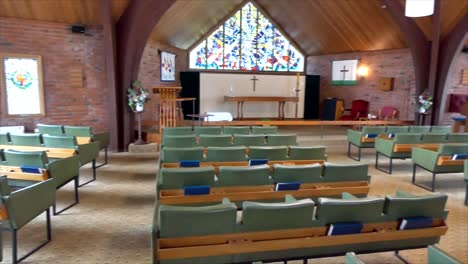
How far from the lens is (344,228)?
2.58m

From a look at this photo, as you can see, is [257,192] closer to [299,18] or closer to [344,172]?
[344,172]

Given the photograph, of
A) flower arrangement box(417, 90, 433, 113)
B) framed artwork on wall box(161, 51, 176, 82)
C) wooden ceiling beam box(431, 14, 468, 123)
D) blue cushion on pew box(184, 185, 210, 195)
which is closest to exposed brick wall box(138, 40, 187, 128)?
framed artwork on wall box(161, 51, 176, 82)

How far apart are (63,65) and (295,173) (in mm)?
6700

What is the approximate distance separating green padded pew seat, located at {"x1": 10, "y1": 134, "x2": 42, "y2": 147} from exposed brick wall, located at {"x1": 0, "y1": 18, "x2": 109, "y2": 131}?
2.50 meters

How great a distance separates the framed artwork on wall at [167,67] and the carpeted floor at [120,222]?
15.6ft

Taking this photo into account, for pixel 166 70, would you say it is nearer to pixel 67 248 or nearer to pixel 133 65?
pixel 133 65

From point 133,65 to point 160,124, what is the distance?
1.53 metres

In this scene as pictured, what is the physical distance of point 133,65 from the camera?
25.8 feet

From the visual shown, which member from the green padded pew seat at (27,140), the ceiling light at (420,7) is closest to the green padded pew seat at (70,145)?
the green padded pew seat at (27,140)

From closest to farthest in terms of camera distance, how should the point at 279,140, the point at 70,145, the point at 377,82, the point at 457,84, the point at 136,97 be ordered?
the point at 70,145, the point at 279,140, the point at 136,97, the point at 457,84, the point at 377,82

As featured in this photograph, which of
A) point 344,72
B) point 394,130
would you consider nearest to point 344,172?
point 394,130

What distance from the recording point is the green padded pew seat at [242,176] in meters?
3.46

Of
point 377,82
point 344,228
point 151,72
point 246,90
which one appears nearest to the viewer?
point 344,228

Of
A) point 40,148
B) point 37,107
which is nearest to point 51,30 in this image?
point 37,107
